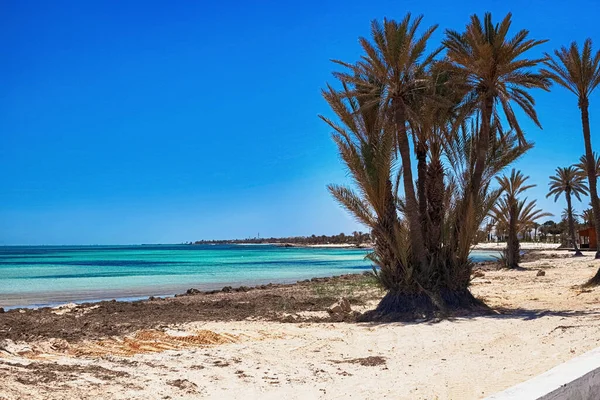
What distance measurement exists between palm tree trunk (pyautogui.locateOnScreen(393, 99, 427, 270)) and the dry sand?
6.50ft

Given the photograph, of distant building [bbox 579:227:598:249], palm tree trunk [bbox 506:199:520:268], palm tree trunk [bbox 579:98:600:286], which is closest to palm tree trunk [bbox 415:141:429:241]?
palm tree trunk [bbox 579:98:600:286]

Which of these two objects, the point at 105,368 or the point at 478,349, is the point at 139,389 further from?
the point at 478,349

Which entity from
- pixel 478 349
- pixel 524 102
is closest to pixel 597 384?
pixel 478 349

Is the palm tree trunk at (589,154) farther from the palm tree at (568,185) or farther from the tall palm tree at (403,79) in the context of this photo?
the palm tree at (568,185)

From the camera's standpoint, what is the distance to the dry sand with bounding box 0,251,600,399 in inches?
253

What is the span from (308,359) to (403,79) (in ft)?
24.5

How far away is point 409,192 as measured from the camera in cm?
1292

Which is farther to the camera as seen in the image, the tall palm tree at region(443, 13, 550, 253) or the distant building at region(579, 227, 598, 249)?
the distant building at region(579, 227, 598, 249)

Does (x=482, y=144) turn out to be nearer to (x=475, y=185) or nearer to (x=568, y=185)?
(x=475, y=185)

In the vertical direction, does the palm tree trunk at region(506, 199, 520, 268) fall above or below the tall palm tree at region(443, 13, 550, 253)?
below

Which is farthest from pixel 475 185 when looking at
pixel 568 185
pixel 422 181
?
pixel 568 185

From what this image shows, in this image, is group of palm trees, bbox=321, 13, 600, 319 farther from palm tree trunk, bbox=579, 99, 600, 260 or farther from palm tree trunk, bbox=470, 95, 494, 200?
palm tree trunk, bbox=579, 99, 600, 260

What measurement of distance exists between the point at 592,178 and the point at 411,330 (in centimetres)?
1103

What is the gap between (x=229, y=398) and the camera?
245 inches
